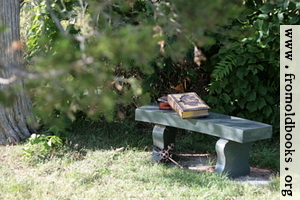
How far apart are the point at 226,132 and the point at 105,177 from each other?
3.84 ft

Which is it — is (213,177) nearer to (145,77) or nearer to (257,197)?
(257,197)

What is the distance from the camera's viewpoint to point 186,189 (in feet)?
10.6

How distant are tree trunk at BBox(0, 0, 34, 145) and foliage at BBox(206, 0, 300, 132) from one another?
85.7 inches

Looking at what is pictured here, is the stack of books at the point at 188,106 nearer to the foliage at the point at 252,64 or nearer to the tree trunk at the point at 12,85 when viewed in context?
the foliage at the point at 252,64

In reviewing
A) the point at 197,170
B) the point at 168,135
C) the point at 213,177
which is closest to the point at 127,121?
the point at 168,135

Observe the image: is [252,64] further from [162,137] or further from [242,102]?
[162,137]

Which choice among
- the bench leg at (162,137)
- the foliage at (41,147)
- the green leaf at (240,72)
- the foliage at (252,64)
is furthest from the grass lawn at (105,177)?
the green leaf at (240,72)

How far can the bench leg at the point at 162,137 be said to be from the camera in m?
3.90

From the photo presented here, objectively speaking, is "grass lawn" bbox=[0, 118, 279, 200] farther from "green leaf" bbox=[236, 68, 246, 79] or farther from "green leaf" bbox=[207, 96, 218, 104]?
"green leaf" bbox=[236, 68, 246, 79]

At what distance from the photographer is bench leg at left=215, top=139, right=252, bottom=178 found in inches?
136

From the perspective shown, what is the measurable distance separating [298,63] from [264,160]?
115 centimetres

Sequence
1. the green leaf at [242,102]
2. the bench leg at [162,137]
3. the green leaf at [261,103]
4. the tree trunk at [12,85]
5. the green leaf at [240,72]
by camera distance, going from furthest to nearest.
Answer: the green leaf at [242,102] < the green leaf at [261,103] < the green leaf at [240,72] < the tree trunk at [12,85] < the bench leg at [162,137]

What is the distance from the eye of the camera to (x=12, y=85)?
431 cm

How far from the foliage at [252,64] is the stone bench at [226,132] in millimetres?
836
